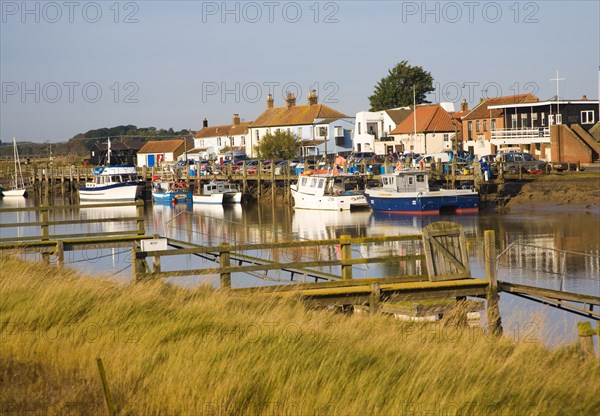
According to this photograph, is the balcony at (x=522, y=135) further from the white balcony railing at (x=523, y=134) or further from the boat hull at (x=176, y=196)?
the boat hull at (x=176, y=196)

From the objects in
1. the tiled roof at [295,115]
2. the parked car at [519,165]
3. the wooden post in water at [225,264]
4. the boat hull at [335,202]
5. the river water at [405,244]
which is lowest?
the river water at [405,244]

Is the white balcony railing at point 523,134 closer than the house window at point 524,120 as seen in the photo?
Yes

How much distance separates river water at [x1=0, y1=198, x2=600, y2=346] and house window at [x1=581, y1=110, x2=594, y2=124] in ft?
76.1

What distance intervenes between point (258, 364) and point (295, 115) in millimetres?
96743

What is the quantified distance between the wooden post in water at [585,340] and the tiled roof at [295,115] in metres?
91.7

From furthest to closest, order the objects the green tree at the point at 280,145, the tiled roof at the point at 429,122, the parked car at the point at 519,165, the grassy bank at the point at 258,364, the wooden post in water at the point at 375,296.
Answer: the green tree at the point at 280,145
the tiled roof at the point at 429,122
the parked car at the point at 519,165
the wooden post in water at the point at 375,296
the grassy bank at the point at 258,364

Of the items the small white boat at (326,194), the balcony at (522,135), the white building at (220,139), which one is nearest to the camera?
the small white boat at (326,194)

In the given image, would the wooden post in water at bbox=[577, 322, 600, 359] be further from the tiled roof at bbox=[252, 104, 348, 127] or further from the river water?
the tiled roof at bbox=[252, 104, 348, 127]

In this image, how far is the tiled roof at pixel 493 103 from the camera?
7969 centimetres

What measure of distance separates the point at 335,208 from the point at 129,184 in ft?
88.6

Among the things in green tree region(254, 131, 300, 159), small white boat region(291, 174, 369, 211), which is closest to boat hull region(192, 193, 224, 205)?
small white boat region(291, 174, 369, 211)

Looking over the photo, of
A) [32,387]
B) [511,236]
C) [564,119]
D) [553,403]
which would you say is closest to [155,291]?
[32,387]

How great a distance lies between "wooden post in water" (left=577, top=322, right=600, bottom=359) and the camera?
10391mm

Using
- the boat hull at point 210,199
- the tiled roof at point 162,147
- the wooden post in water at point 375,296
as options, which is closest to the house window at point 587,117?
the boat hull at point 210,199
